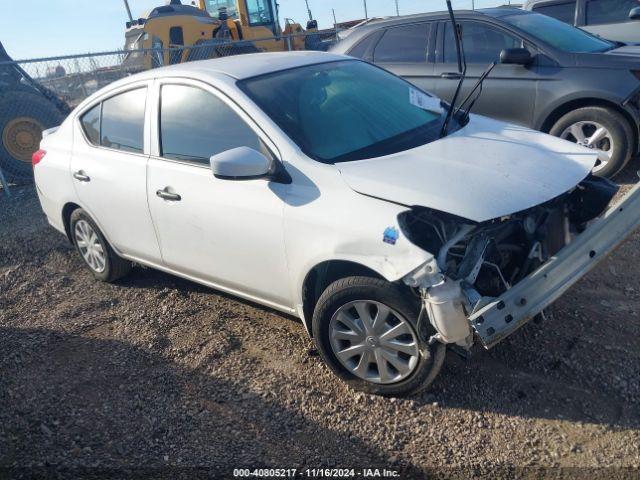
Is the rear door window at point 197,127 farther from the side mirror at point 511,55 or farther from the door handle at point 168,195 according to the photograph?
the side mirror at point 511,55

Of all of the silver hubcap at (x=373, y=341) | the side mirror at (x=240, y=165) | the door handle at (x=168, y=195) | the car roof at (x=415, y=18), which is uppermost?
A: the car roof at (x=415, y=18)

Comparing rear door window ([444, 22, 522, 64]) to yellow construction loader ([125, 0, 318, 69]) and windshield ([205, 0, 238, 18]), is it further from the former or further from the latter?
windshield ([205, 0, 238, 18])

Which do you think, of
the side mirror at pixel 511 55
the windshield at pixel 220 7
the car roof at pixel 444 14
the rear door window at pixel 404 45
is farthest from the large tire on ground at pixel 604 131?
the windshield at pixel 220 7

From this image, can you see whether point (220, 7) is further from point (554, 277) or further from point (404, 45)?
point (554, 277)

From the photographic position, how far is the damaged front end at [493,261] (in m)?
2.60

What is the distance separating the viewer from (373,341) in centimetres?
297

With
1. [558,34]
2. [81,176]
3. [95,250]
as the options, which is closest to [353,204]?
[81,176]

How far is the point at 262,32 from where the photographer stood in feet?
48.8

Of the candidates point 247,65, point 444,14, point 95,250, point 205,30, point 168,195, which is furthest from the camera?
point 205,30

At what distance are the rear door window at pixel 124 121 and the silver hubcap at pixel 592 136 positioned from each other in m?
4.24

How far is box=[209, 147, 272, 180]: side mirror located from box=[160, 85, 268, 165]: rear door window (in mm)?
197

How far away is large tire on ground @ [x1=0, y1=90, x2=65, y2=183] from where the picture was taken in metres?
8.43

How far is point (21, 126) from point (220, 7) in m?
8.52

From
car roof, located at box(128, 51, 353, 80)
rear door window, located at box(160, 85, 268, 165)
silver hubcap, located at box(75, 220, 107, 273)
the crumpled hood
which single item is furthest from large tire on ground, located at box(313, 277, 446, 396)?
silver hubcap, located at box(75, 220, 107, 273)
